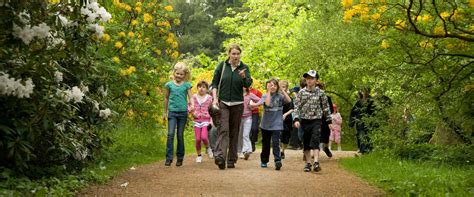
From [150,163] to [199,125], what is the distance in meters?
1.65

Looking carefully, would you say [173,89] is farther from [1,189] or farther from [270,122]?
[1,189]

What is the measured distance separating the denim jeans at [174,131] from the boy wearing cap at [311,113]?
1969 mm

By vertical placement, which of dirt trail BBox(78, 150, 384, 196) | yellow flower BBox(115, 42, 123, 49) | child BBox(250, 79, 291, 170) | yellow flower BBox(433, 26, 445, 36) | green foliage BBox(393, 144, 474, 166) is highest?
yellow flower BBox(115, 42, 123, 49)

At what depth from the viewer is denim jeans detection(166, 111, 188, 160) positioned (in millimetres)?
10870

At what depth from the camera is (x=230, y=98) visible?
10344 millimetres

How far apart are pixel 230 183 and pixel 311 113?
9.23 feet

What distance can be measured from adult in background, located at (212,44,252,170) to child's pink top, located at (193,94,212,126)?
2088mm

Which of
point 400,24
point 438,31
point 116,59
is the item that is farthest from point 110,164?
point 438,31

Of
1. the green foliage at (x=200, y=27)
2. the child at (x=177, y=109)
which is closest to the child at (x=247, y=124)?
the child at (x=177, y=109)

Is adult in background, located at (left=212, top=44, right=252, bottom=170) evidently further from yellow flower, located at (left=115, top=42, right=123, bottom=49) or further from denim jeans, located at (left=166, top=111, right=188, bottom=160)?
yellow flower, located at (left=115, top=42, right=123, bottom=49)

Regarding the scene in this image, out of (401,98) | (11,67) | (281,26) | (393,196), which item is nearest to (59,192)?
(11,67)

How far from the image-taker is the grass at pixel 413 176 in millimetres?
7311

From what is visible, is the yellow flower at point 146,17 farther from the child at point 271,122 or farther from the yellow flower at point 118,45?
the child at point 271,122

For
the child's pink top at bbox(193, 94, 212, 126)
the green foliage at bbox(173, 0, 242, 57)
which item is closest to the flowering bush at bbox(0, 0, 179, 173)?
the child's pink top at bbox(193, 94, 212, 126)
